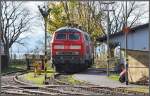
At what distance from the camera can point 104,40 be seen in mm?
39594

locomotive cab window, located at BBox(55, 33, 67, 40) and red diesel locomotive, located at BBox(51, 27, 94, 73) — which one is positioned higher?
locomotive cab window, located at BBox(55, 33, 67, 40)

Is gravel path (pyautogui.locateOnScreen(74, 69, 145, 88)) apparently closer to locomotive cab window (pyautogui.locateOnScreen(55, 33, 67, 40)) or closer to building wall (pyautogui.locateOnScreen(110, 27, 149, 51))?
locomotive cab window (pyautogui.locateOnScreen(55, 33, 67, 40))

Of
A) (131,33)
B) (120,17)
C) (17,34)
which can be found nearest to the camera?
(131,33)

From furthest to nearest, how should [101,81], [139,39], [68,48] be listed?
[139,39] → [68,48] → [101,81]

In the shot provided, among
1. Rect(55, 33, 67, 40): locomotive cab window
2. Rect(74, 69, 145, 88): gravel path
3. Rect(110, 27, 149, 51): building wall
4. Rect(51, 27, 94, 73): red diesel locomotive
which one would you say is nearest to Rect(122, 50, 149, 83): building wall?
Rect(74, 69, 145, 88): gravel path

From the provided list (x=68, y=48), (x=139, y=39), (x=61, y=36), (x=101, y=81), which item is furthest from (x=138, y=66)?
(x=139, y=39)

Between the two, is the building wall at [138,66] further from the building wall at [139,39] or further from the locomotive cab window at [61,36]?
the locomotive cab window at [61,36]

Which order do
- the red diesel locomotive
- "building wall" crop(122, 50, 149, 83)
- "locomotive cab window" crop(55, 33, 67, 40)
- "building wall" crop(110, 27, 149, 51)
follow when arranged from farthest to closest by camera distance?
"locomotive cab window" crop(55, 33, 67, 40)
the red diesel locomotive
"building wall" crop(110, 27, 149, 51)
"building wall" crop(122, 50, 149, 83)

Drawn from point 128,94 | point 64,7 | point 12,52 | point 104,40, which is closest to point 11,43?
point 12,52

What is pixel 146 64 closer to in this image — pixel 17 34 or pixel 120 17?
pixel 120 17

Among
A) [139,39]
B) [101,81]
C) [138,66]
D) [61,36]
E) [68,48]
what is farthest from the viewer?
[139,39]

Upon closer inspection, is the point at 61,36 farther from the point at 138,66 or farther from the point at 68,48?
the point at 138,66

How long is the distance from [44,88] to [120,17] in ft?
165

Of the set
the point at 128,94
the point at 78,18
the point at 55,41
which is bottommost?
the point at 128,94
